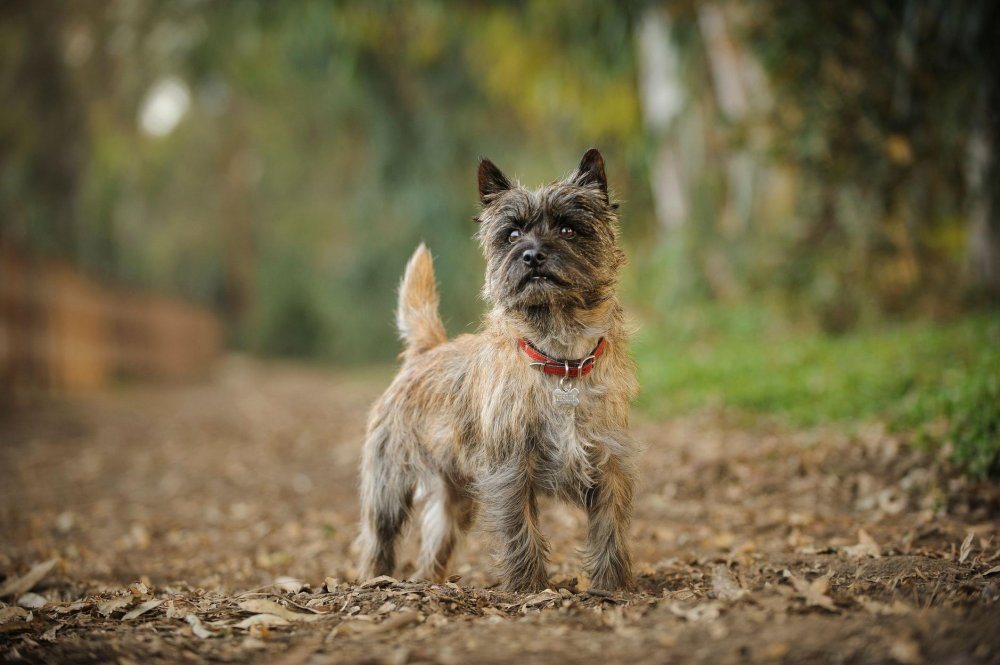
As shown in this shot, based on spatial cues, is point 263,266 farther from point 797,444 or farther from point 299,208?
point 797,444

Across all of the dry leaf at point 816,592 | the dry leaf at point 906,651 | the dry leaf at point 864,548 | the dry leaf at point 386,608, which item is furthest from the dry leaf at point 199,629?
the dry leaf at point 864,548

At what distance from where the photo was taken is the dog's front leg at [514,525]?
367cm

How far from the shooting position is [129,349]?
18.4 m

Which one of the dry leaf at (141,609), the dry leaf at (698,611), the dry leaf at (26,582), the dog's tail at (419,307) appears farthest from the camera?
the dog's tail at (419,307)

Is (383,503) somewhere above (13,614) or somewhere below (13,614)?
above

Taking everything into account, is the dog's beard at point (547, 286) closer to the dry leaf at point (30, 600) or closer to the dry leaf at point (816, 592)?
the dry leaf at point (816, 592)

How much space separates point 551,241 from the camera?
371 cm

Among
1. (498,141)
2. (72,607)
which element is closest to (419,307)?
(72,607)

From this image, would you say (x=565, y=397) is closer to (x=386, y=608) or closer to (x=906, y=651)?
(x=386, y=608)

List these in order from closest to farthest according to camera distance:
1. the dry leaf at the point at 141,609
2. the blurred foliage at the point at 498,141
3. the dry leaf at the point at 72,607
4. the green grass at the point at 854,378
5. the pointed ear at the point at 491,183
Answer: the dry leaf at the point at 141,609, the dry leaf at the point at 72,607, the pointed ear at the point at 491,183, the green grass at the point at 854,378, the blurred foliage at the point at 498,141

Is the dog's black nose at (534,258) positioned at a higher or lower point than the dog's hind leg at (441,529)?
higher

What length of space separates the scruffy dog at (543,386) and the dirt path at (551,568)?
1.11ft

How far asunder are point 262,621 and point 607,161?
14.7 m

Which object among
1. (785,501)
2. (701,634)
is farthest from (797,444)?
(701,634)
